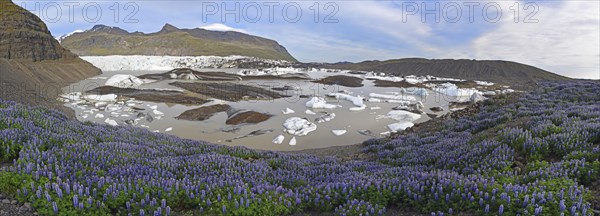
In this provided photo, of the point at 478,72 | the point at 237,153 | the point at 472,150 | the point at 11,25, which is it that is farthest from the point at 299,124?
A: the point at 478,72

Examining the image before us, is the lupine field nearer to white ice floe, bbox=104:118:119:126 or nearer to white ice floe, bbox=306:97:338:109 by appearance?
white ice floe, bbox=104:118:119:126

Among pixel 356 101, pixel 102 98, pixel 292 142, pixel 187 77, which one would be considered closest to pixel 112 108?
pixel 102 98

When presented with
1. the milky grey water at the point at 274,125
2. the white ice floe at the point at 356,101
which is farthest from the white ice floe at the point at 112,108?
the white ice floe at the point at 356,101

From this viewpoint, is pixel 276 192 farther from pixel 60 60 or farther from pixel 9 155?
pixel 60 60

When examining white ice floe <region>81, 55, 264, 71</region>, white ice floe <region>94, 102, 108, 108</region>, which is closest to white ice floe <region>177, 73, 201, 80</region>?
white ice floe <region>94, 102, 108, 108</region>

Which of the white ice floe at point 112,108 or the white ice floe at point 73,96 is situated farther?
the white ice floe at point 73,96

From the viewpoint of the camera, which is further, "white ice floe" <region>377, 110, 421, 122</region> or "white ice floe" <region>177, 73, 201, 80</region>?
"white ice floe" <region>177, 73, 201, 80</region>

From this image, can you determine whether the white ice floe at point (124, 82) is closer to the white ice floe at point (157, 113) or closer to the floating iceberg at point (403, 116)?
the white ice floe at point (157, 113)

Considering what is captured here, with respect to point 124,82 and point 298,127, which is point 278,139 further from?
point 124,82

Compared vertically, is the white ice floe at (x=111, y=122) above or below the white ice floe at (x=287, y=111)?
below
